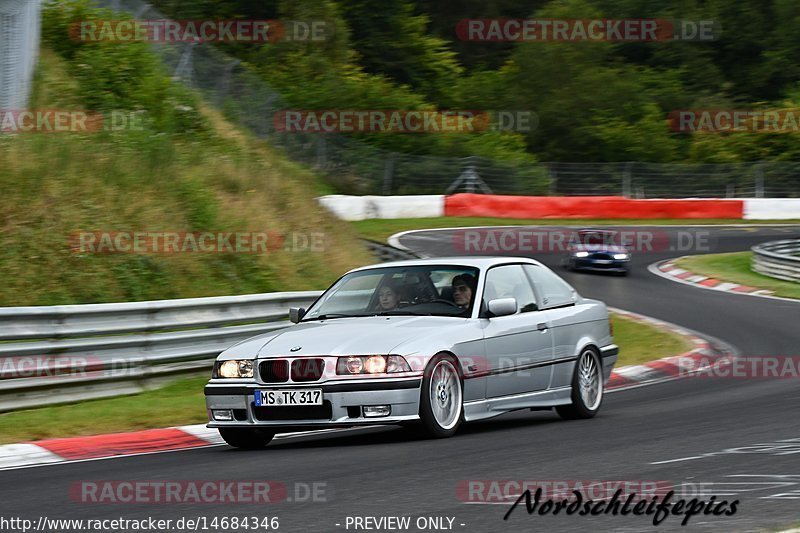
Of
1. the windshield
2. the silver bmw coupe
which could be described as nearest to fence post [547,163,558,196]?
the silver bmw coupe

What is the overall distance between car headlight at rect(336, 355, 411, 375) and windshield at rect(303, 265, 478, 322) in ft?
3.34

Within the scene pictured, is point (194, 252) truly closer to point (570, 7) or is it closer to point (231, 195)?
point (231, 195)

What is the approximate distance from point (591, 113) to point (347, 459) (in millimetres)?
47126

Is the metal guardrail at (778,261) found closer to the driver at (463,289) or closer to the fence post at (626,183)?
the fence post at (626,183)

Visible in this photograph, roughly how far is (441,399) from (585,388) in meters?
2.16

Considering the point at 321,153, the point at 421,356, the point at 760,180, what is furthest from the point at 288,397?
the point at 760,180

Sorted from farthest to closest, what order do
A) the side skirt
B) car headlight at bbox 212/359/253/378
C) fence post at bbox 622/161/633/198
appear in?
fence post at bbox 622/161/633/198, the side skirt, car headlight at bbox 212/359/253/378

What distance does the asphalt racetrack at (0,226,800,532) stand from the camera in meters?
5.93

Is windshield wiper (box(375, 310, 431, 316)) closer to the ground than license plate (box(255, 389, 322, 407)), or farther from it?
farther from it

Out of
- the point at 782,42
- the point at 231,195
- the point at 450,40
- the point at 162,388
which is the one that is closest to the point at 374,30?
the point at 450,40

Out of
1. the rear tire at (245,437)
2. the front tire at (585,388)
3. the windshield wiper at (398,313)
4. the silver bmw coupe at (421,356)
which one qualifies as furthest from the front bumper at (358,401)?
the front tire at (585,388)

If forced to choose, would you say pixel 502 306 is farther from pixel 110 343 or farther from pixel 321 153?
pixel 321 153

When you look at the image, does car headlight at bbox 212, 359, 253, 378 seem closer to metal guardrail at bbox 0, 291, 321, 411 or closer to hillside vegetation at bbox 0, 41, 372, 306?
metal guardrail at bbox 0, 291, 321, 411

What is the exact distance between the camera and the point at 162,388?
12148mm
